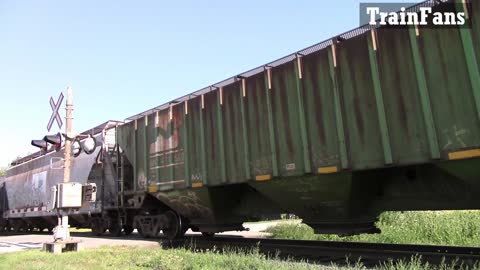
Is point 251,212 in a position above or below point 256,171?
below

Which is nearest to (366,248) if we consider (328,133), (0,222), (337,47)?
(328,133)

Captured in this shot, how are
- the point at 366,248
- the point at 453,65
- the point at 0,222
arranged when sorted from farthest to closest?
1. the point at 0,222
2. the point at 366,248
3. the point at 453,65

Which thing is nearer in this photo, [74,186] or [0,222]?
[74,186]

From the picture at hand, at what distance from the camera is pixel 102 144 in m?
15.6

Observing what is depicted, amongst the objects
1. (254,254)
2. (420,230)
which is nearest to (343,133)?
(254,254)

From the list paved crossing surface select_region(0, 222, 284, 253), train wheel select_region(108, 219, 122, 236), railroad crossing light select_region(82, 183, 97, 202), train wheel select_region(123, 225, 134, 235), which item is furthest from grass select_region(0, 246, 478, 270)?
train wheel select_region(123, 225, 134, 235)

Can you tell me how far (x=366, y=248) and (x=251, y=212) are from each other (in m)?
3.21

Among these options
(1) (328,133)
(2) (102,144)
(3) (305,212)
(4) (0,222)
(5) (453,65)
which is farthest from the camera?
(4) (0,222)

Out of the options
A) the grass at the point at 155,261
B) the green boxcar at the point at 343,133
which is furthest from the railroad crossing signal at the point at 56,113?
the grass at the point at 155,261

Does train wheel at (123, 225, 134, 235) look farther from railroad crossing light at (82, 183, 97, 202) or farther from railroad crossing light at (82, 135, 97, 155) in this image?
railroad crossing light at (82, 183, 97, 202)

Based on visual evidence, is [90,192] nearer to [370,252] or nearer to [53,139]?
[53,139]

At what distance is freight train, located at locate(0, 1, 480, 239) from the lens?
640 cm

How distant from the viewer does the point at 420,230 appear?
12391mm

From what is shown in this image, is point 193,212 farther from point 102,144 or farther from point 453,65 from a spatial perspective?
point 453,65
